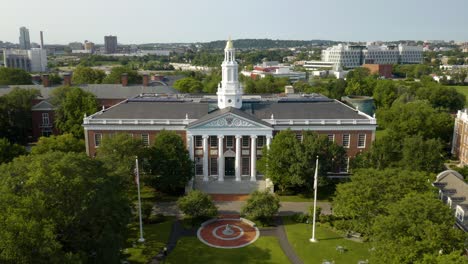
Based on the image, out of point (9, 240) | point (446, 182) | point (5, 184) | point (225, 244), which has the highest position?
point (5, 184)

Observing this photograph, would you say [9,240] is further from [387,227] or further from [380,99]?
[380,99]

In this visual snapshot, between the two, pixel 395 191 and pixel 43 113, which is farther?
pixel 43 113

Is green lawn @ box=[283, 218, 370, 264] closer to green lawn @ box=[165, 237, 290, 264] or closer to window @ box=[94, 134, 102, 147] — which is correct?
green lawn @ box=[165, 237, 290, 264]

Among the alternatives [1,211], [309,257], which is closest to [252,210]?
[309,257]

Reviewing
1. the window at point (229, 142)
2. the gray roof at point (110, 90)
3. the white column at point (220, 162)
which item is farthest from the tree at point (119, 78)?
the white column at point (220, 162)

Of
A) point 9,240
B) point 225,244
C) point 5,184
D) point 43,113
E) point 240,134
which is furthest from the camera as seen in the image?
point 43,113

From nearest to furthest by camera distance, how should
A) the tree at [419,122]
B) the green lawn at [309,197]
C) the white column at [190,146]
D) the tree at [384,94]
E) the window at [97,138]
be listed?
the green lawn at [309,197], the white column at [190,146], the window at [97,138], the tree at [419,122], the tree at [384,94]

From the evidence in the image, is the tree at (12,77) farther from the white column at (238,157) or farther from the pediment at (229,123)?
the white column at (238,157)
